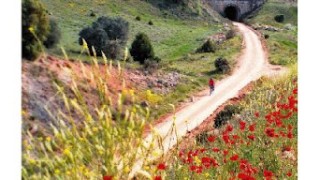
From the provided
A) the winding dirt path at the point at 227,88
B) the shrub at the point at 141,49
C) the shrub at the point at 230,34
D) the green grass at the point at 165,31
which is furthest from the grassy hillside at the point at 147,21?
the winding dirt path at the point at 227,88

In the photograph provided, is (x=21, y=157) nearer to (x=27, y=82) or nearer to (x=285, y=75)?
(x=27, y=82)

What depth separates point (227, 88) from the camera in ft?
35.3

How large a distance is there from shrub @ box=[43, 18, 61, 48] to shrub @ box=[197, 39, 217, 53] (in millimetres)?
2895

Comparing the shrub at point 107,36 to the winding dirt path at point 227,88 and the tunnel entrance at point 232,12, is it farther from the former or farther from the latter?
the tunnel entrance at point 232,12

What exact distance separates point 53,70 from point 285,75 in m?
5.16

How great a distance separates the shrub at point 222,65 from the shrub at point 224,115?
786mm

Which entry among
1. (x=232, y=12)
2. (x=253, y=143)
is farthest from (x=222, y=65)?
(x=232, y=12)

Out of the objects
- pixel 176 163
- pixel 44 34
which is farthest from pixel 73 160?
pixel 44 34

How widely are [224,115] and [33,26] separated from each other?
4284 millimetres

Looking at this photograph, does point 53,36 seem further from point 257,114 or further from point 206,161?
point 257,114

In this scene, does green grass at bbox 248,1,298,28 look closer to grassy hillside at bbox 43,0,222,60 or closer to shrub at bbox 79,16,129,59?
grassy hillside at bbox 43,0,222,60

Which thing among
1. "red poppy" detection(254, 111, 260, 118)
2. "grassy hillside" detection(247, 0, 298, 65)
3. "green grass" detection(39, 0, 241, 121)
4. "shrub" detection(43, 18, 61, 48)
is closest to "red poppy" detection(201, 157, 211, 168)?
"green grass" detection(39, 0, 241, 121)

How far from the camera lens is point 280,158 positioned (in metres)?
10.1

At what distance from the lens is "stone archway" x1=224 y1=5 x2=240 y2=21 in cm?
1250
